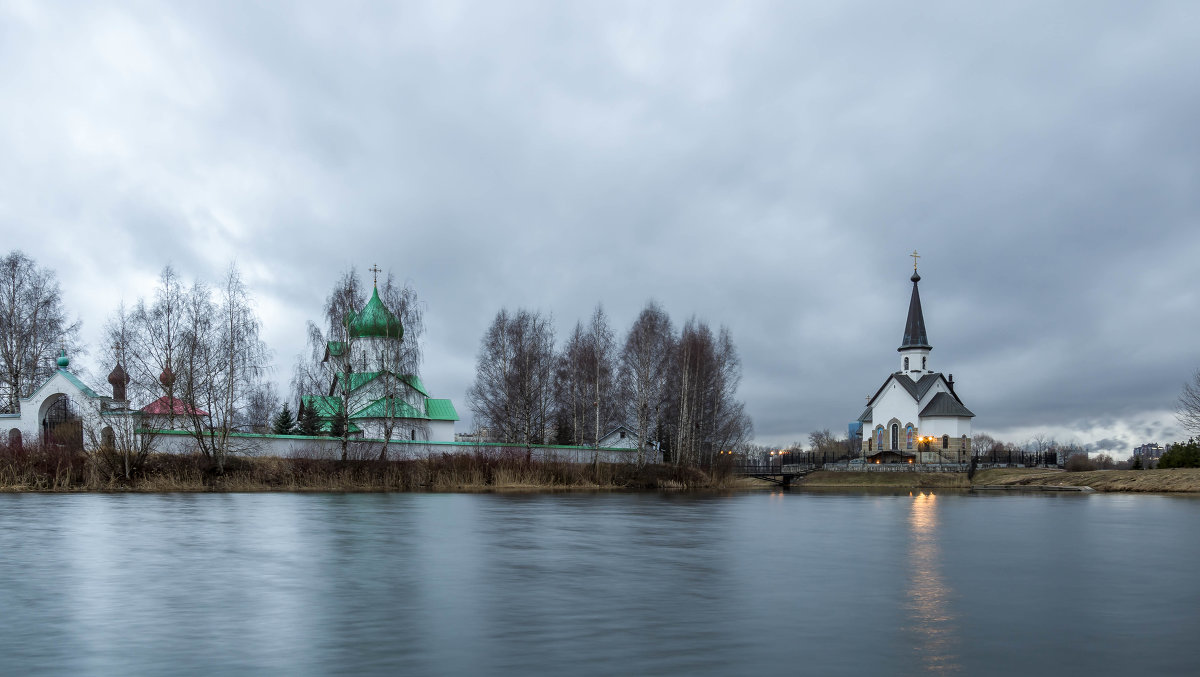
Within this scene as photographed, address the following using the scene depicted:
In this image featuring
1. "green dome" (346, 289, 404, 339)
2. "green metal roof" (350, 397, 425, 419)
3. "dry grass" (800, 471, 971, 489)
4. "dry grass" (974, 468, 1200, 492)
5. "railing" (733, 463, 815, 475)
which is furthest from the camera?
"railing" (733, 463, 815, 475)

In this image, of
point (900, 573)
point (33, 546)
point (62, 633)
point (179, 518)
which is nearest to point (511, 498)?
point (179, 518)

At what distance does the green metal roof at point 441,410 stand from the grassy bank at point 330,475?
51.2ft

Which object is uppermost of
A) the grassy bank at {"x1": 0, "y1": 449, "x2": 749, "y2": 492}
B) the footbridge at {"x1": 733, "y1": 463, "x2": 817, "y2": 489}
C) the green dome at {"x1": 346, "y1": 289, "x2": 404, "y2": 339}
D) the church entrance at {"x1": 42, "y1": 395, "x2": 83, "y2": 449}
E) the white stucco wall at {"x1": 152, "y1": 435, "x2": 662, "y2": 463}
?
the green dome at {"x1": 346, "y1": 289, "x2": 404, "y2": 339}

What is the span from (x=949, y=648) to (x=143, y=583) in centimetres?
1098

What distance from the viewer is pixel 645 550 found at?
58.4 ft

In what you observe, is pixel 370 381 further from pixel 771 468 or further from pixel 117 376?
pixel 771 468

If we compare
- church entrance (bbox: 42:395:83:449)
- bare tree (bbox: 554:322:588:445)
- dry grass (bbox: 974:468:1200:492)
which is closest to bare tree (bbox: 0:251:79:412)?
church entrance (bbox: 42:395:83:449)

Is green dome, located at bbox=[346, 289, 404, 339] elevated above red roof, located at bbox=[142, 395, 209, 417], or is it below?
above

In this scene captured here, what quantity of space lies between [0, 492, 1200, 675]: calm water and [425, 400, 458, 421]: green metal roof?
126 feet

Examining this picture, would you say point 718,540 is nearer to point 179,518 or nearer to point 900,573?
point 900,573

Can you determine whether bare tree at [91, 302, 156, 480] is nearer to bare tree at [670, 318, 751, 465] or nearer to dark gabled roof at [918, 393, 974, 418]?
bare tree at [670, 318, 751, 465]

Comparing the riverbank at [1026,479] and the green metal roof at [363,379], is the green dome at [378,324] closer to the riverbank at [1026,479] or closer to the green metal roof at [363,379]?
the green metal roof at [363,379]

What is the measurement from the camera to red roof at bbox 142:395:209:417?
38656 mm

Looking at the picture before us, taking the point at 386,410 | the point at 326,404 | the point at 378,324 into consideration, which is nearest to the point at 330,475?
the point at 326,404
